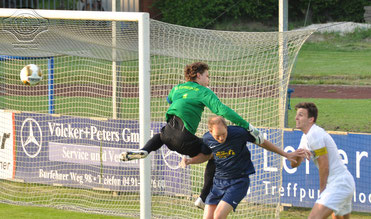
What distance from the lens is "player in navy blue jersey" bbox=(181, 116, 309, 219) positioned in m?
6.53

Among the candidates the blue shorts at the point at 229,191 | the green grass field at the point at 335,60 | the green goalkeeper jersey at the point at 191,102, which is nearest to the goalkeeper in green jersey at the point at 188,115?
the green goalkeeper jersey at the point at 191,102

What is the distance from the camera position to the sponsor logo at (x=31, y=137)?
11.0 metres

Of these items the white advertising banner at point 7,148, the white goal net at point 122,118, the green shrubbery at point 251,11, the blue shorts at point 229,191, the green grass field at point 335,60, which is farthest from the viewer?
the green shrubbery at point 251,11

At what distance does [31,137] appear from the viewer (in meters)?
11.0

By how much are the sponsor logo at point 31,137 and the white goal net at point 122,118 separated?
0.06 ft

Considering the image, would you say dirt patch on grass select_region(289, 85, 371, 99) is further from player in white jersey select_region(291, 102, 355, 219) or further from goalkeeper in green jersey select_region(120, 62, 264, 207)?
player in white jersey select_region(291, 102, 355, 219)

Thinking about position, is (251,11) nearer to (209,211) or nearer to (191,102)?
(191,102)

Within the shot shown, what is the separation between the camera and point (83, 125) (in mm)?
10633

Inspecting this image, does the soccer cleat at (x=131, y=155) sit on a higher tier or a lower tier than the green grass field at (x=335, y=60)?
lower

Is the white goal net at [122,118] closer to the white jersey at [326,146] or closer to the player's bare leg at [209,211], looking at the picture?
the player's bare leg at [209,211]

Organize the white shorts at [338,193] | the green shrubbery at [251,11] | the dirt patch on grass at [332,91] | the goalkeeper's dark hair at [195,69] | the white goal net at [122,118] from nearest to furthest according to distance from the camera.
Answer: the white shorts at [338,193] < the goalkeeper's dark hair at [195,69] < the white goal net at [122,118] < the dirt patch on grass at [332,91] < the green shrubbery at [251,11]

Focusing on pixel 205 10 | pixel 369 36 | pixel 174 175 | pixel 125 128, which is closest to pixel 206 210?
pixel 174 175

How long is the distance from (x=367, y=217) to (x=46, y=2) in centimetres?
2014

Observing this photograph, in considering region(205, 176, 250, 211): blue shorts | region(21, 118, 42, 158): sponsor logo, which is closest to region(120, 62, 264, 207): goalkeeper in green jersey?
region(205, 176, 250, 211): blue shorts
